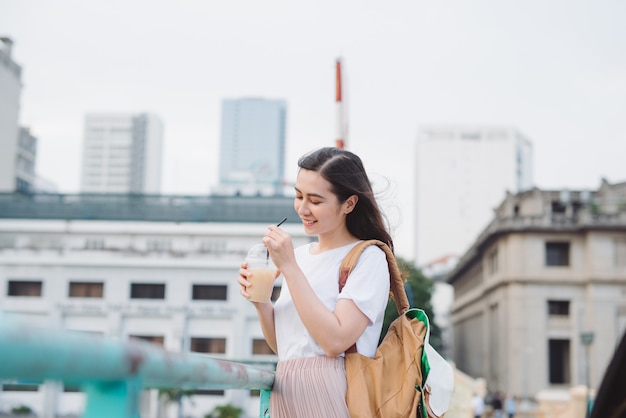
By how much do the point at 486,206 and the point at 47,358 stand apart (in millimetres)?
131192

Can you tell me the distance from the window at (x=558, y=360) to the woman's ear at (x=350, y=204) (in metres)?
42.1

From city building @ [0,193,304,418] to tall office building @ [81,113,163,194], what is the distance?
449 ft

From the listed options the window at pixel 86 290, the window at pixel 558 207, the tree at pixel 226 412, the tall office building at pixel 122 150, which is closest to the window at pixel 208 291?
the window at pixel 86 290

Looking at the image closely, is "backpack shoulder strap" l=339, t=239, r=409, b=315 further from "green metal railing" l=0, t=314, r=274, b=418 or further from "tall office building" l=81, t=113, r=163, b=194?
"tall office building" l=81, t=113, r=163, b=194

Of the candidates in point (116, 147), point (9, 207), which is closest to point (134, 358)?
point (9, 207)

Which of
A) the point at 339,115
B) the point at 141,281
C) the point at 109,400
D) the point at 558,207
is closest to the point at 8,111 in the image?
the point at 141,281

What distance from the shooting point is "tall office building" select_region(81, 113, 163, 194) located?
17250 cm

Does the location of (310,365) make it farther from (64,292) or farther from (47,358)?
(64,292)

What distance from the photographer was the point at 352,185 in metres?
2.44

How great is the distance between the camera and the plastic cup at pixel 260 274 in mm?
2398

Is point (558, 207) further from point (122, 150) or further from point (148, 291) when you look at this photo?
point (122, 150)

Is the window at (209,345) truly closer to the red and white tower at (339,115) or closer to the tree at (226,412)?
the tree at (226,412)

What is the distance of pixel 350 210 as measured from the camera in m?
2.47

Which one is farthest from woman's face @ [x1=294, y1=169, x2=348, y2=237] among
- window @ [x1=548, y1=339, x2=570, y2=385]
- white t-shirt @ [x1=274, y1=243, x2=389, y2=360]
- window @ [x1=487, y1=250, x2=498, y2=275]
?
window @ [x1=487, y1=250, x2=498, y2=275]
